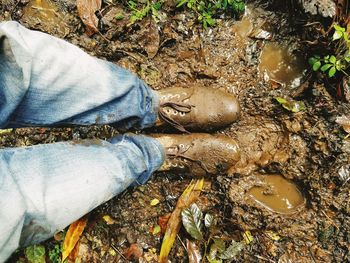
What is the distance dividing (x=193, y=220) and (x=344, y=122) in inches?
41.0

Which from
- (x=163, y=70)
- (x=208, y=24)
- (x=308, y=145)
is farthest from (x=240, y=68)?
(x=308, y=145)

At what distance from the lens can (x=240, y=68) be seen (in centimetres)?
223

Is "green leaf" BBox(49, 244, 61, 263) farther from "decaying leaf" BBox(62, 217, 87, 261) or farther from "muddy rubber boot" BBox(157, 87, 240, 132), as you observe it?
"muddy rubber boot" BBox(157, 87, 240, 132)

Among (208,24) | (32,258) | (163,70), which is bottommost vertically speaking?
(32,258)

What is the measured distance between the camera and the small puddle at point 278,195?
6.79ft

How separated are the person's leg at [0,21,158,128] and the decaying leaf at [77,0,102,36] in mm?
664

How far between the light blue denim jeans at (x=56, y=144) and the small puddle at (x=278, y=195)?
746mm

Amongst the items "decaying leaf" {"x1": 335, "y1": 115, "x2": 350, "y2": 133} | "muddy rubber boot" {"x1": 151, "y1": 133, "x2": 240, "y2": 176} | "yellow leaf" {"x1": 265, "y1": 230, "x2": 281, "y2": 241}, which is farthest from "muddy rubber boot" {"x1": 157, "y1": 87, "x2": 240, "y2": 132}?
"yellow leaf" {"x1": 265, "y1": 230, "x2": 281, "y2": 241}

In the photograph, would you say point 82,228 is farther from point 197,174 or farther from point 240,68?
point 240,68

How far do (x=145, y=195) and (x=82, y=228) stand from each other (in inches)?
17.0

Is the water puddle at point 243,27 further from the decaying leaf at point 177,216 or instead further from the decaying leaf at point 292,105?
the decaying leaf at point 177,216

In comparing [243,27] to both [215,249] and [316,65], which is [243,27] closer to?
[316,65]

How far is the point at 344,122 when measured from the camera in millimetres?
2002

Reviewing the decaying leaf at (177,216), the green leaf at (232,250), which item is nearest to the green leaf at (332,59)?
the decaying leaf at (177,216)
